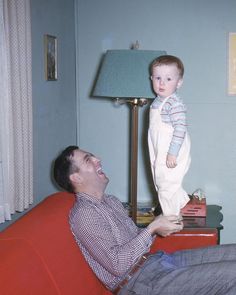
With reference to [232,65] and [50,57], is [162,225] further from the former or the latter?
[232,65]

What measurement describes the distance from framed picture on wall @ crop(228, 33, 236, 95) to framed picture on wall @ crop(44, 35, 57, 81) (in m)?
1.12

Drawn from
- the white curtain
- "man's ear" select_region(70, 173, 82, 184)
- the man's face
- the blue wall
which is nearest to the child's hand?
the man's face

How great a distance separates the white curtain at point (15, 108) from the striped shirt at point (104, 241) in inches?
13.6

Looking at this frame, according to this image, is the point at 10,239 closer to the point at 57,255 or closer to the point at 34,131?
the point at 57,255

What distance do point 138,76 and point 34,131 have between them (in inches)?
24.6

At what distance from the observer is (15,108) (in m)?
2.04

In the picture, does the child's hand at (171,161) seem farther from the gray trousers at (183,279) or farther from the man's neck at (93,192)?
the gray trousers at (183,279)

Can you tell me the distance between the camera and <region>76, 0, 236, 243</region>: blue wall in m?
2.91

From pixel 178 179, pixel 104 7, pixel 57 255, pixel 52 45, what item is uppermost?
pixel 104 7

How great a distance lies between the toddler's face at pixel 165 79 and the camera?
7.11 ft

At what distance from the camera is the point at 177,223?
2.09 m

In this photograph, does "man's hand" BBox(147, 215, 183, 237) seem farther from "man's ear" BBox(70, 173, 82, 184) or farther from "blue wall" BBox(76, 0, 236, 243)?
"blue wall" BBox(76, 0, 236, 243)

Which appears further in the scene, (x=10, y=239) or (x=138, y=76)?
(x=138, y=76)

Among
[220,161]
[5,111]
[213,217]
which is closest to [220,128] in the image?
[220,161]
